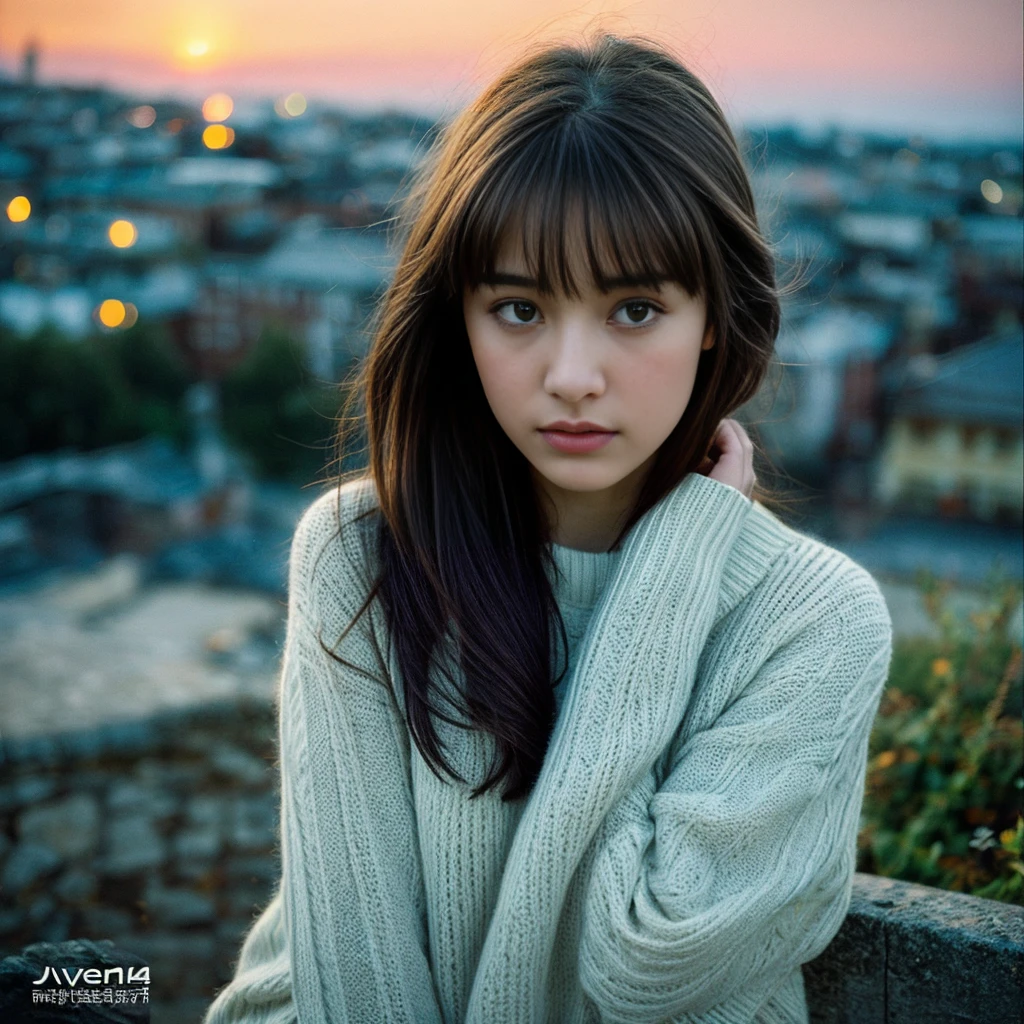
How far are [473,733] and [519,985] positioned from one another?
30 cm

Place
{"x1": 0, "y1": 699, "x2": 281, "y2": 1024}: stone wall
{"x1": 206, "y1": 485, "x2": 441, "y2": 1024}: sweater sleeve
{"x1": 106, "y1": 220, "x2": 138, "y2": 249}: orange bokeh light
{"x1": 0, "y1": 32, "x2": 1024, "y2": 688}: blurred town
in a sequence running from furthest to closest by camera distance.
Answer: {"x1": 106, "y1": 220, "x2": 138, "y2": 249}: orange bokeh light < {"x1": 0, "y1": 32, "x2": 1024, "y2": 688}: blurred town < {"x1": 0, "y1": 699, "x2": 281, "y2": 1024}: stone wall < {"x1": 206, "y1": 485, "x2": 441, "y2": 1024}: sweater sleeve

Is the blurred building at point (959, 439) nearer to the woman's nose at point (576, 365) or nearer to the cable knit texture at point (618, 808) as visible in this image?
the cable knit texture at point (618, 808)

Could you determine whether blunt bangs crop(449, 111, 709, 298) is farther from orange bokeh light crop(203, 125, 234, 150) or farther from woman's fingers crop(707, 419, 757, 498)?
orange bokeh light crop(203, 125, 234, 150)

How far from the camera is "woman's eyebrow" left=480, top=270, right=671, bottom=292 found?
116 cm

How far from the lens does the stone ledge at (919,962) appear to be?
1.30 metres

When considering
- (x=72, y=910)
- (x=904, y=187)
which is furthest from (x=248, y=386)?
(x=72, y=910)

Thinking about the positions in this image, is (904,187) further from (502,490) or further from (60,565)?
(60,565)

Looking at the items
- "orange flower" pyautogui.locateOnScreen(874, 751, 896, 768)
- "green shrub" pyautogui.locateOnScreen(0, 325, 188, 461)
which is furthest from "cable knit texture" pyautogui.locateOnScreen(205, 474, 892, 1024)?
"green shrub" pyautogui.locateOnScreen(0, 325, 188, 461)

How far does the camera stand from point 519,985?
3.97ft

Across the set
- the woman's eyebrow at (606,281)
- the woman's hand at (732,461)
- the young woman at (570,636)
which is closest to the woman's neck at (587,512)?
the young woman at (570,636)

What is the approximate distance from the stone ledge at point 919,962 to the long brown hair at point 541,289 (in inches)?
19.8

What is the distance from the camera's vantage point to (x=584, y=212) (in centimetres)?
114

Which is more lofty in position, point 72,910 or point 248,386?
point 72,910

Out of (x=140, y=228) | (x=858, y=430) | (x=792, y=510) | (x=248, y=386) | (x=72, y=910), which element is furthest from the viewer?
(x=248, y=386)
